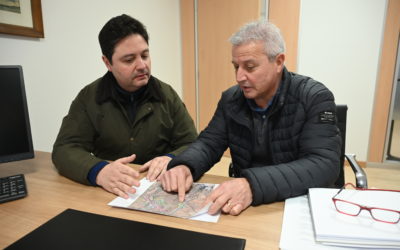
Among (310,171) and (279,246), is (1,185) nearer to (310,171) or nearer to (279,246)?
(279,246)

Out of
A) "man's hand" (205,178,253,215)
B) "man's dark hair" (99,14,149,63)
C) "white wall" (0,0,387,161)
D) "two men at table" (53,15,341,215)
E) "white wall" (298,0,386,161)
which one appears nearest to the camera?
"man's hand" (205,178,253,215)

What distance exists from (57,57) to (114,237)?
1.57 meters

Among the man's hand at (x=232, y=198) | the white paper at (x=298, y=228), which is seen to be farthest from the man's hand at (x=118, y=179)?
the white paper at (x=298, y=228)

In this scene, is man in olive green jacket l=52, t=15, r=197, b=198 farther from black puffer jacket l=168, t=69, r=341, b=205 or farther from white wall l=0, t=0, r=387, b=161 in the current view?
white wall l=0, t=0, r=387, b=161

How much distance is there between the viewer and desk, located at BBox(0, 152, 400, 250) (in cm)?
70

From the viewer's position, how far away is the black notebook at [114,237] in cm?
64

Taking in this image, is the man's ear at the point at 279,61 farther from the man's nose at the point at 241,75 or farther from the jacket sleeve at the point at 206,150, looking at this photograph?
the jacket sleeve at the point at 206,150

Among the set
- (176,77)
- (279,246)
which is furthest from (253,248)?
(176,77)

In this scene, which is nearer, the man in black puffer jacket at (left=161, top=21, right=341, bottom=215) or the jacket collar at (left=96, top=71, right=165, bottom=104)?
the man in black puffer jacket at (left=161, top=21, right=341, bottom=215)

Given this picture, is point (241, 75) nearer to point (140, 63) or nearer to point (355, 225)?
point (140, 63)

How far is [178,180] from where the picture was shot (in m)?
0.94

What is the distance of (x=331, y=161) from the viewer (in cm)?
95

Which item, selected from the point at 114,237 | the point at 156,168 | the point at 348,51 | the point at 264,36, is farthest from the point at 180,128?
the point at 348,51

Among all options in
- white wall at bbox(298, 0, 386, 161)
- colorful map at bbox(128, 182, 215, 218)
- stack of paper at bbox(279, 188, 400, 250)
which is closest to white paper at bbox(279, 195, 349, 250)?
stack of paper at bbox(279, 188, 400, 250)
